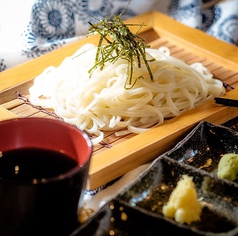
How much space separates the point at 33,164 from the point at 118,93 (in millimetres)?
470

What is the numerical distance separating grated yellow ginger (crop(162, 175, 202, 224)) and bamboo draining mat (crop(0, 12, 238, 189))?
22 centimetres

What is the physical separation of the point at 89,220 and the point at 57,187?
11 cm

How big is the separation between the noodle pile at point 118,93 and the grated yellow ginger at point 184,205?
0.36 metres

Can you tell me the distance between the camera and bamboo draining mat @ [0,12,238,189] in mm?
1392

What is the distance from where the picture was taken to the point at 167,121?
1568mm

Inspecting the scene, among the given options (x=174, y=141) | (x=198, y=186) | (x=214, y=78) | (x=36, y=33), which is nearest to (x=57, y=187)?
(x=198, y=186)

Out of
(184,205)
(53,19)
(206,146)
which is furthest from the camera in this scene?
(53,19)

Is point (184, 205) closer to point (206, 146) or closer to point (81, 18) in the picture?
point (206, 146)

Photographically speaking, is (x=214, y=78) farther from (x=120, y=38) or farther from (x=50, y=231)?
(x=50, y=231)

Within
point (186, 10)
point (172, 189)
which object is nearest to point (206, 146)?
point (172, 189)

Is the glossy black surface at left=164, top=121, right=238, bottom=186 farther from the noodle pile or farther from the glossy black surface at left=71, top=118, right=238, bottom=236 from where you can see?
the noodle pile

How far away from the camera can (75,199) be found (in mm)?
1165

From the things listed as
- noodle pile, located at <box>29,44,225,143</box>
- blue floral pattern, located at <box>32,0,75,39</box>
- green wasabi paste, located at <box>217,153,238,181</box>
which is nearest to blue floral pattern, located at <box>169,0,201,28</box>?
blue floral pattern, located at <box>32,0,75,39</box>

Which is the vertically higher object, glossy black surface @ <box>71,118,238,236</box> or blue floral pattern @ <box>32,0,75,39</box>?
blue floral pattern @ <box>32,0,75,39</box>
